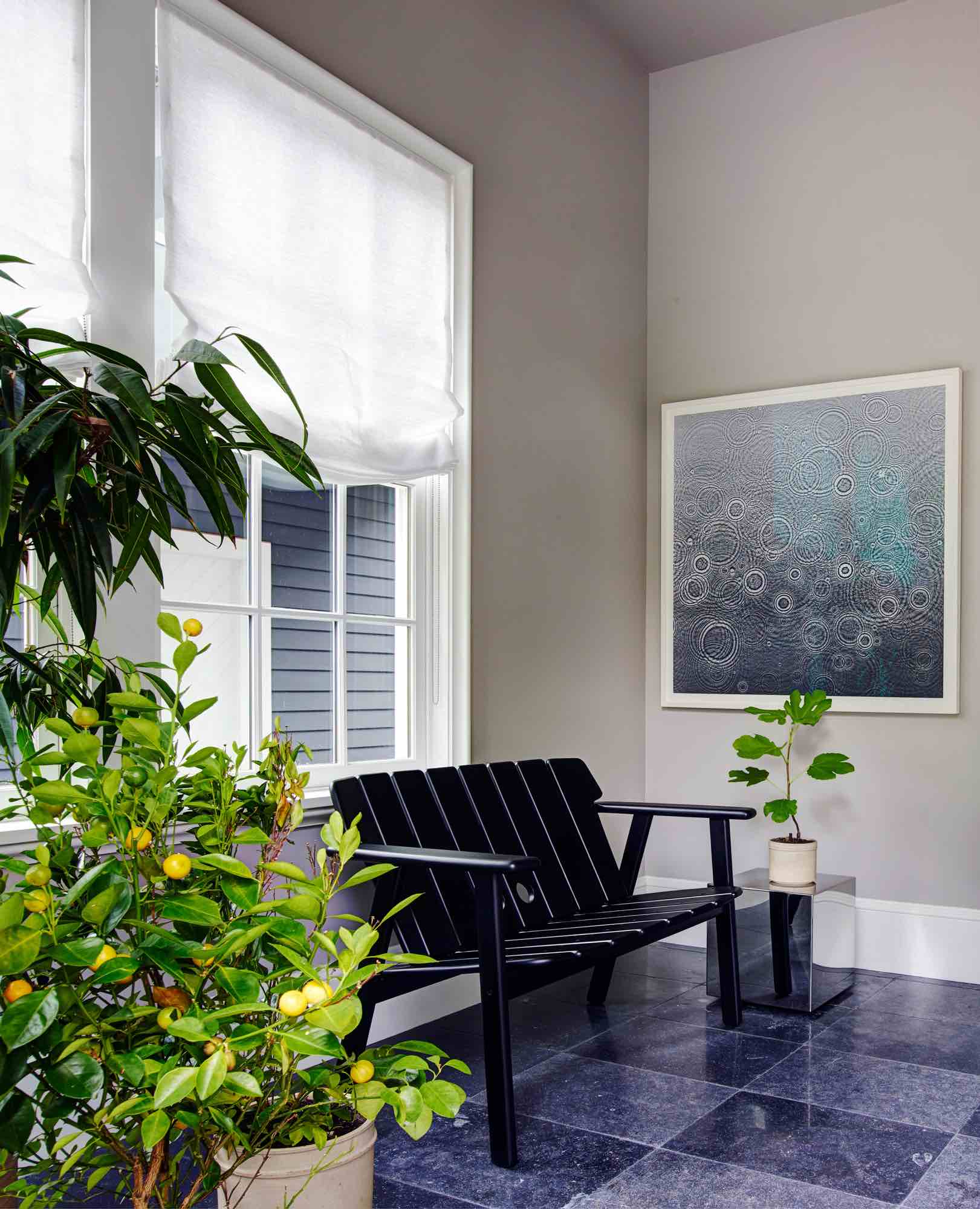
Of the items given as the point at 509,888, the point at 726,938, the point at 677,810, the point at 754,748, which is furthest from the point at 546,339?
the point at 726,938

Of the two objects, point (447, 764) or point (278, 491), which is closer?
point (278, 491)

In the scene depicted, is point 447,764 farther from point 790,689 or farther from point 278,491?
point 790,689

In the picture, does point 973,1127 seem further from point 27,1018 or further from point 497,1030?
point 27,1018

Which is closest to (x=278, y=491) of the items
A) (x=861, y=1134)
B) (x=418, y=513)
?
(x=418, y=513)

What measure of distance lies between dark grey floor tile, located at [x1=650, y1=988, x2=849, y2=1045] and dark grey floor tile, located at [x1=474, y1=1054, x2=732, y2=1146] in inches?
19.0

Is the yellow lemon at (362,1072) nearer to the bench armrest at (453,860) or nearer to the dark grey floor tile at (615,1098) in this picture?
the bench armrest at (453,860)

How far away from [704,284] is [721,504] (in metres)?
0.88

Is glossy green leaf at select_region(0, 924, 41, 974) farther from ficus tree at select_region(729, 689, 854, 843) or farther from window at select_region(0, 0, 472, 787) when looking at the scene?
ficus tree at select_region(729, 689, 854, 843)

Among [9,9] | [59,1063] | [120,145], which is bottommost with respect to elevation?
[59,1063]

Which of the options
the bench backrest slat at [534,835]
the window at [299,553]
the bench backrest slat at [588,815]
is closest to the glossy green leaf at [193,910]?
the window at [299,553]

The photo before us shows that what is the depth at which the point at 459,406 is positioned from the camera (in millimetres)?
3436

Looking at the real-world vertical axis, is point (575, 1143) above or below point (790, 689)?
below

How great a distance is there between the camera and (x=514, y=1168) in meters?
2.29

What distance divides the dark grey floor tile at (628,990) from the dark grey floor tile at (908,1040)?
0.54 meters
